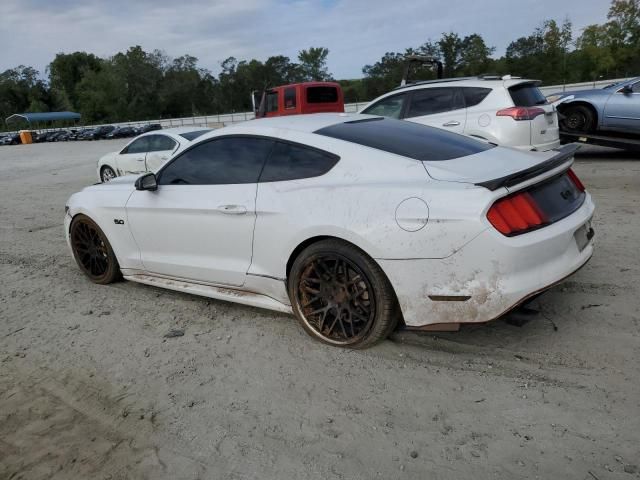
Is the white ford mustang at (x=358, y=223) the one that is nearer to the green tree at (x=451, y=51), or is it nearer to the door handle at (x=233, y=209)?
the door handle at (x=233, y=209)

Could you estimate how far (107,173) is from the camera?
13.0 metres

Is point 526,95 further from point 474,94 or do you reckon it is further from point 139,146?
point 139,146

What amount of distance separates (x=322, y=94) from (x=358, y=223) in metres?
12.6

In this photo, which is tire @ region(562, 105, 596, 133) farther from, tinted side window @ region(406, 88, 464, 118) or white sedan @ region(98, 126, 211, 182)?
white sedan @ region(98, 126, 211, 182)

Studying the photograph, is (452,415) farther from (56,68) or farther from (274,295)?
(56,68)

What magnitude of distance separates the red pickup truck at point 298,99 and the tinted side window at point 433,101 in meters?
5.85

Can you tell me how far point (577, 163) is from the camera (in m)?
10.7

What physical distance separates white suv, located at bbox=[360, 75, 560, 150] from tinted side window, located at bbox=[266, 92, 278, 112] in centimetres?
649

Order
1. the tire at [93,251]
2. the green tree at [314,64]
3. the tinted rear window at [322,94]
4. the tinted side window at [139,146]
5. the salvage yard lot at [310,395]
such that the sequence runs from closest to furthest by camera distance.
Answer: the salvage yard lot at [310,395]
the tire at [93,251]
the tinted side window at [139,146]
the tinted rear window at [322,94]
the green tree at [314,64]

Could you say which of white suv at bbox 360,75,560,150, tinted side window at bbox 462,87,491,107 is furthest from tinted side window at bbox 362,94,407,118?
tinted side window at bbox 462,87,491,107

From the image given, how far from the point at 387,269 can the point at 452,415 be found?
0.88 metres

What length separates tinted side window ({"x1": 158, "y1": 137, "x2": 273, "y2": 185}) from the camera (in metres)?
3.82

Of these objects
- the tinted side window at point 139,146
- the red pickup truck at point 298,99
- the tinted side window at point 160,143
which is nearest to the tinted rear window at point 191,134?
the tinted side window at point 160,143

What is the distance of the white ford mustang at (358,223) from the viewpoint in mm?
2924
